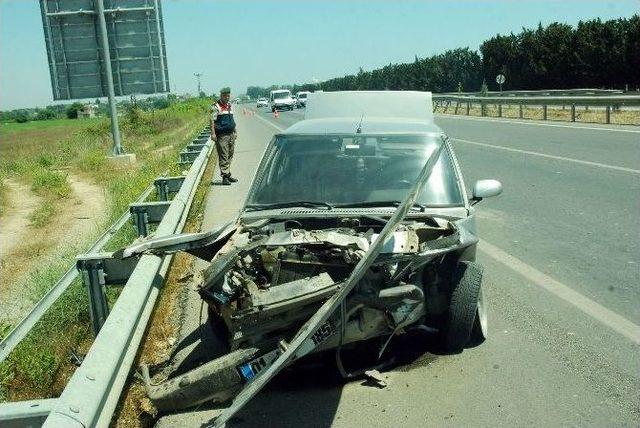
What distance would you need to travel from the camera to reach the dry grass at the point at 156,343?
12.9 ft

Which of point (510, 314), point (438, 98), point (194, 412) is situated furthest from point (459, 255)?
point (438, 98)

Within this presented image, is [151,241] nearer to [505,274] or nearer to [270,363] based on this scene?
[270,363]

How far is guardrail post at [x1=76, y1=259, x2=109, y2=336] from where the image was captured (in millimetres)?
4508

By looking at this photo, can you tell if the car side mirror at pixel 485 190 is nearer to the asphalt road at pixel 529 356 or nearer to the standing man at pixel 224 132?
the asphalt road at pixel 529 356

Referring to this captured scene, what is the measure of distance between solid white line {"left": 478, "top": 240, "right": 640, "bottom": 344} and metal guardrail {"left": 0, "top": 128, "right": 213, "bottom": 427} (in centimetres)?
333

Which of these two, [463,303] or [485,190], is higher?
[485,190]

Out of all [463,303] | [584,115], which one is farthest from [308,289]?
[584,115]

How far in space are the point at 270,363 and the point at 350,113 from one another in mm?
5624

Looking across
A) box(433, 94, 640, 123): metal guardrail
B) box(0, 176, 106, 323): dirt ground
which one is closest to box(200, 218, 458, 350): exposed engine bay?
box(0, 176, 106, 323): dirt ground

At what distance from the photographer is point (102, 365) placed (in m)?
2.96

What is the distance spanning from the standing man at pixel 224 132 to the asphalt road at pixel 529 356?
22.5 ft

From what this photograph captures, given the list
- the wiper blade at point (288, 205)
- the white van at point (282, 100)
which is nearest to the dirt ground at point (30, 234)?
the wiper blade at point (288, 205)

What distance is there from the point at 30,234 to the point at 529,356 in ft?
33.2

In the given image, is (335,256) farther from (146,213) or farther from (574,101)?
(574,101)
